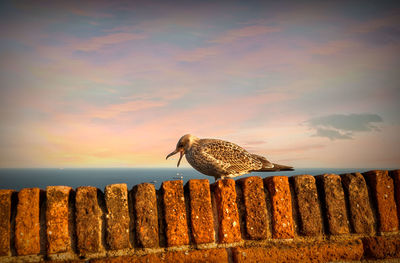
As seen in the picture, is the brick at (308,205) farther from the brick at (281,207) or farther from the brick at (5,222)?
the brick at (5,222)

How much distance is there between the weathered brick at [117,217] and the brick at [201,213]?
625 mm

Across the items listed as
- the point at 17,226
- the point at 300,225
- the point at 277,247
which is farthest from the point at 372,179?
the point at 17,226

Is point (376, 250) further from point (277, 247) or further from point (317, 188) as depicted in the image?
point (277, 247)

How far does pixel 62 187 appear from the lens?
2791 mm

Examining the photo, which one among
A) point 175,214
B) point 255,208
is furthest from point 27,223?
point 255,208

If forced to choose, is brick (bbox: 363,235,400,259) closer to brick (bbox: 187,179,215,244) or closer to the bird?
the bird

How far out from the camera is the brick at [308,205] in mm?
3016

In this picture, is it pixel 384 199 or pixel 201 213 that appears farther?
pixel 384 199

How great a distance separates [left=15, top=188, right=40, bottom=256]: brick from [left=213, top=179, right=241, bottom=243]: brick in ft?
5.56

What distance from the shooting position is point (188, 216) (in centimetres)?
287

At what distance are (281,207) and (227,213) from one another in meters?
0.58

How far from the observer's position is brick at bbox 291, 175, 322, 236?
3016 mm

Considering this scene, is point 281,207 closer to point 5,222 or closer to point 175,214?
point 175,214

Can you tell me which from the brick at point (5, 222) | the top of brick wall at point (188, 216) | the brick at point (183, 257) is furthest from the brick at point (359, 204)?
the brick at point (5, 222)
